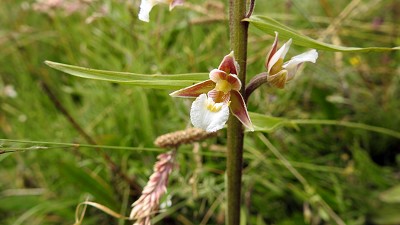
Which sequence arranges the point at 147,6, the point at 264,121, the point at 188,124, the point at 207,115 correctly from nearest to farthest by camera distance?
1. the point at 207,115
2. the point at 147,6
3. the point at 264,121
4. the point at 188,124

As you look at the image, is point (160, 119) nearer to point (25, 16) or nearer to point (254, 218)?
point (254, 218)

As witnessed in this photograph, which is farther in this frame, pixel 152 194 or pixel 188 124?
pixel 188 124

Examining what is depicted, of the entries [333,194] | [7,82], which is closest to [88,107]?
[7,82]

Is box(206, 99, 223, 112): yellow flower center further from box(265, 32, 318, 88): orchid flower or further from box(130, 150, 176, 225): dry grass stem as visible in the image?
box(130, 150, 176, 225): dry grass stem

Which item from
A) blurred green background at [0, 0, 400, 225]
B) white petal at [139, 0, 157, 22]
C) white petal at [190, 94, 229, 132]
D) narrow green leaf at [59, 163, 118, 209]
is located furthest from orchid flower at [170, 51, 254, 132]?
narrow green leaf at [59, 163, 118, 209]

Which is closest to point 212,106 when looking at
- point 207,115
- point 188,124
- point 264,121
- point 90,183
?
point 207,115

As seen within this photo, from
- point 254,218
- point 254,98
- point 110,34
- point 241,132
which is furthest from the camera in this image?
point 110,34

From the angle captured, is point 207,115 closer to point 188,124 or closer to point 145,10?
point 145,10
